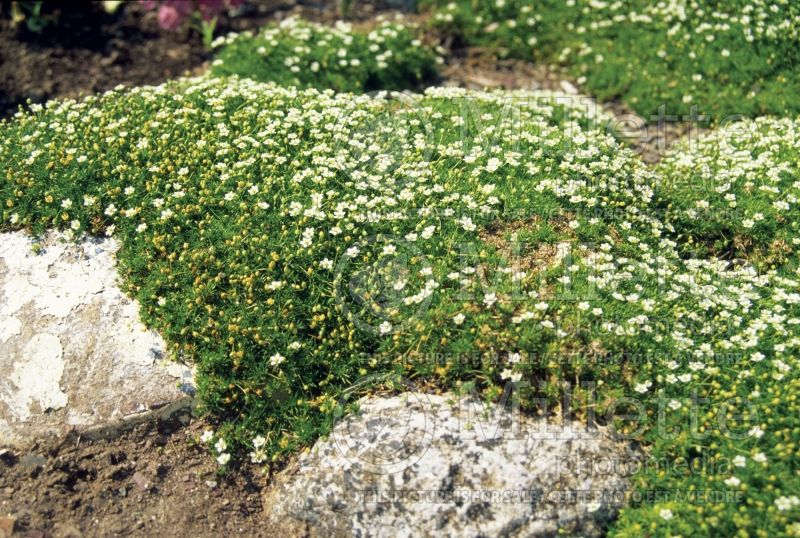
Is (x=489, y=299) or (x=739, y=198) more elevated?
(x=489, y=299)

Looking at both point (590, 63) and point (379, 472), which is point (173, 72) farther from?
point (379, 472)

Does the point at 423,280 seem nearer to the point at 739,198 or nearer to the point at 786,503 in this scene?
the point at 786,503

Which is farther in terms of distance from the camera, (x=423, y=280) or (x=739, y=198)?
(x=739, y=198)

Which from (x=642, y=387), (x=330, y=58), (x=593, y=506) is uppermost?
(x=330, y=58)

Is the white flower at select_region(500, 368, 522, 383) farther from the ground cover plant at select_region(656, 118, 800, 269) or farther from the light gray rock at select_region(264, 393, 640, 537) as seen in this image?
the ground cover plant at select_region(656, 118, 800, 269)

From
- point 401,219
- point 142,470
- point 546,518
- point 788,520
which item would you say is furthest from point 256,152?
point 788,520

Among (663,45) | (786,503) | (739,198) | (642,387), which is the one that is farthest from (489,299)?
(663,45)
